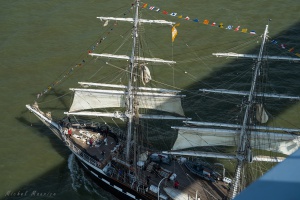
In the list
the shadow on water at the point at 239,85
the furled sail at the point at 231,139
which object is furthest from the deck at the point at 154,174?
the shadow on water at the point at 239,85

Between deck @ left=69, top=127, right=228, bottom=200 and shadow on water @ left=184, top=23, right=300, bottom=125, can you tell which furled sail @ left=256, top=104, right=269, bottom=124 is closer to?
deck @ left=69, top=127, right=228, bottom=200

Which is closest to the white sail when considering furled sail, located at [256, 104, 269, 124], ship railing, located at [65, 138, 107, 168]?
ship railing, located at [65, 138, 107, 168]

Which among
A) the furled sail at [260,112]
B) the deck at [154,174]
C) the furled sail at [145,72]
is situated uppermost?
the furled sail at [145,72]

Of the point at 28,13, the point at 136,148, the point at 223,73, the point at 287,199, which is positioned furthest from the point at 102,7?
the point at 287,199

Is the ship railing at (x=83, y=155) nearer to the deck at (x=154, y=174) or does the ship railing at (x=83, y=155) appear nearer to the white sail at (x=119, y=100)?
the deck at (x=154, y=174)

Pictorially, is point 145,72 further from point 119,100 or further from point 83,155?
point 83,155
